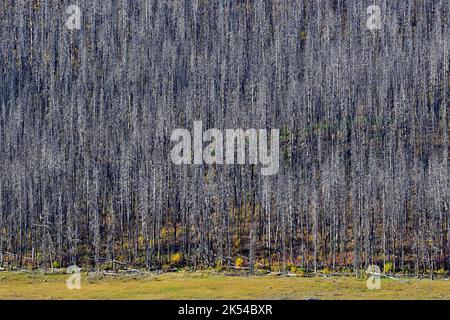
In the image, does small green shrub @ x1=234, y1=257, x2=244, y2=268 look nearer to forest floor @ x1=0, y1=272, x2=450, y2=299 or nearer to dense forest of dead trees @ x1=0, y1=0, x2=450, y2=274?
dense forest of dead trees @ x1=0, y1=0, x2=450, y2=274

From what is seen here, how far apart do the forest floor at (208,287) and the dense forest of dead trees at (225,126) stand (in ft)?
16.1

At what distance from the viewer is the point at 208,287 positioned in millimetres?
48281

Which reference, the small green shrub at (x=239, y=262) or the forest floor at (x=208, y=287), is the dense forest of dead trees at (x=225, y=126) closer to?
the small green shrub at (x=239, y=262)

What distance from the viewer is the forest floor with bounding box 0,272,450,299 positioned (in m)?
44.4

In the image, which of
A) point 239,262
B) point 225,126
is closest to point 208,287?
point 239,262

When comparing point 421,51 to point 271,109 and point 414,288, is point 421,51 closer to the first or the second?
point 271,109

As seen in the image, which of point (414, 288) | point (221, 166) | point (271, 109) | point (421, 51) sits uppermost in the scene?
point (421, 51)

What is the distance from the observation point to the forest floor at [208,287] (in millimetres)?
44406

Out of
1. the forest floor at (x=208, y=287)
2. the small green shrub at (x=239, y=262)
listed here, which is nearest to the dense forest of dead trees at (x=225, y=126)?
the small green shrub at (x=239, y=262)

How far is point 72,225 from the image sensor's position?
64688mm

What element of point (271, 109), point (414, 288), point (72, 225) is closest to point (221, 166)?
point (271, 109)

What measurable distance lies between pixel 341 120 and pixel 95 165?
906 inches

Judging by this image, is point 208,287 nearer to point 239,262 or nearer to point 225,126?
point 239,262

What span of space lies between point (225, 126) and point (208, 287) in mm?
27249
